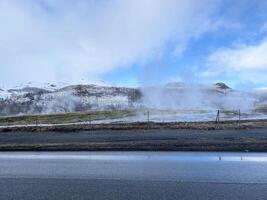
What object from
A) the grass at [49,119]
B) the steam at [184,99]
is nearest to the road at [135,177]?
the grass at [49,119]

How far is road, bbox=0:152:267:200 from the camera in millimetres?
7906

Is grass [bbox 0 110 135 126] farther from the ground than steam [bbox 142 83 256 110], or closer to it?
closer to it

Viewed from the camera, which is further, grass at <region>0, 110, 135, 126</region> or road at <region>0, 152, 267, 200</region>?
grass at <region>0, 110, 135, 126</region>

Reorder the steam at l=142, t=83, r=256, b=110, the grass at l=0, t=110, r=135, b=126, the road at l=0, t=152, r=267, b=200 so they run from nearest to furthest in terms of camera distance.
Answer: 1. the road at l=0, t=152, r=267, b=200
2. the grass at l=0, t=110, r=135, b=126
3. the steam at l=142, t=83, r=256, b=110

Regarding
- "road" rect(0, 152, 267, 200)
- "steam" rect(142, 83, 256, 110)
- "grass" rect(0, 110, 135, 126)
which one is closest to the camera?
"road" rect(0, 152, 267, 200)

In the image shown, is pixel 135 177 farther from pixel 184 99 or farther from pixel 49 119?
pixel 184 99

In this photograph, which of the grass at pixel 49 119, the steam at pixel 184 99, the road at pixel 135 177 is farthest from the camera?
the steam at pixel 184 99

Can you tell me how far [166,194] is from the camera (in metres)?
7.82

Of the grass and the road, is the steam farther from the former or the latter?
the road

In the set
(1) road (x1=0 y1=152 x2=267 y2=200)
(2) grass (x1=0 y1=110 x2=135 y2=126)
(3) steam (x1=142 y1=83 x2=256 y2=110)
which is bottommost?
(1) road (x1=0 y1=152 x2=267 y2=200)

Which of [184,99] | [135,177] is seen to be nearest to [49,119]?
[184,99]

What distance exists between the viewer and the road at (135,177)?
25.9 feet

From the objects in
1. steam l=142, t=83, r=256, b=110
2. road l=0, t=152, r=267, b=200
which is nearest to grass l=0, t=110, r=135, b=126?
steam l=142, t=83, r=256, b=110

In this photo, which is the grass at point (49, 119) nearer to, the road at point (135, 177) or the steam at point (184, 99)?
the steam at point (184, 99)
